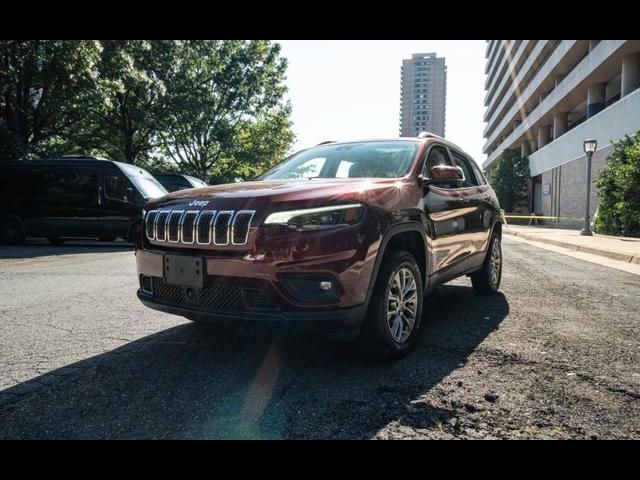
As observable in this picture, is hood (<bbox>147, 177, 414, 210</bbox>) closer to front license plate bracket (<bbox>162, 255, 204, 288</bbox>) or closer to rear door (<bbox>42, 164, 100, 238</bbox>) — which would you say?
front license plate bracket (<bbox>162, 255, 204, 288</bbox>)

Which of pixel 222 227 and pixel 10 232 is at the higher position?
pixel 222 227

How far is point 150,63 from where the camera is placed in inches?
906

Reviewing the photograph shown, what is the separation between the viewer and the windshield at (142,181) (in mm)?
11922

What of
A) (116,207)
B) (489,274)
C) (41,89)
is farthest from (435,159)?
(41,89)

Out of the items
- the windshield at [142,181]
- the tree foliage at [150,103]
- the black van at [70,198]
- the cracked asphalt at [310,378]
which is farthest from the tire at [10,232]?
the cracked asphalt at [310,378]

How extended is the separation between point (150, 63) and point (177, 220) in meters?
22.9

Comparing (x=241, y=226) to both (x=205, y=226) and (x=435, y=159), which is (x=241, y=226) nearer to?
(x=205, y=226)

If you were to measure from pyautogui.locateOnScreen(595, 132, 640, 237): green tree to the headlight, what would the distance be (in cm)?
1500

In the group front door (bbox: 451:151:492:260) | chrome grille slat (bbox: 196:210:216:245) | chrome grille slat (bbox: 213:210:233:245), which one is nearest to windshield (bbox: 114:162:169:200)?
front door (bbox: 451:151:492:260)

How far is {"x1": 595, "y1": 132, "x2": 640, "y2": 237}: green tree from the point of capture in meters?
14.5

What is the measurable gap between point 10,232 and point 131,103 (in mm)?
12132

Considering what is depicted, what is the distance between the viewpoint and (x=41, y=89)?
18.5 meters
